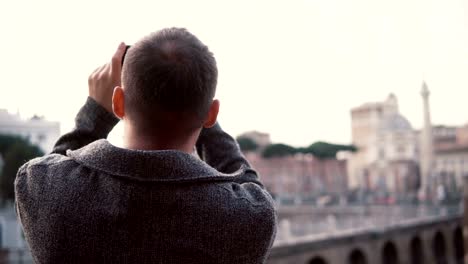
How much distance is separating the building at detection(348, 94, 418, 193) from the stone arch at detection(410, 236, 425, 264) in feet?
74.6

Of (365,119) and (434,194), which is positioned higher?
(365,119)

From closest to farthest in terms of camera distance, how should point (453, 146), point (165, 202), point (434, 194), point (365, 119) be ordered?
point (165, 202) < point (434, 194) < point (453, 146) < point (365, 119)

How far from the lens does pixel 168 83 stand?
2.73 feet

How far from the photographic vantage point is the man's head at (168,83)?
0.83 metres

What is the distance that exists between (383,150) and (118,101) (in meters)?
52.2

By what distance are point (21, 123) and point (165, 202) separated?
25.4 meters

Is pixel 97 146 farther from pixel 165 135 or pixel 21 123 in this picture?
pixel 21 123

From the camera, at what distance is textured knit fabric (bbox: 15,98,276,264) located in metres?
0.82

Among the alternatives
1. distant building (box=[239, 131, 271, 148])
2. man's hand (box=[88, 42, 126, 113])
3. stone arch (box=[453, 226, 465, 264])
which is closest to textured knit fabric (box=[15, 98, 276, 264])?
man's hand (box=[88, 42, 126, 113])

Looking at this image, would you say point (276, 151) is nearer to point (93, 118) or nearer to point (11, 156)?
point (11, 156)

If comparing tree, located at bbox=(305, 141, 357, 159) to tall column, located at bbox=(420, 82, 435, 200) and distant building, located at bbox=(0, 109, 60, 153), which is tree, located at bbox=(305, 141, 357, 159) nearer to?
tall column, located at bbox=(420, 82, 435, 200)

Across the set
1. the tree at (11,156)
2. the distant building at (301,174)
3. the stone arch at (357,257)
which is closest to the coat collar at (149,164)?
the stone arch at (357,257)

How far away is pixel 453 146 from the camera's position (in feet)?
155

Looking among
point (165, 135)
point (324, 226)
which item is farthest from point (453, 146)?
point (165, 135)
